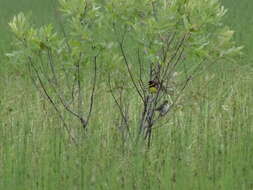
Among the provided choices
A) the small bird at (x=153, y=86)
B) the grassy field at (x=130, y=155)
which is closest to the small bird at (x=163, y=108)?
the grassy field at (x=130, y=155)

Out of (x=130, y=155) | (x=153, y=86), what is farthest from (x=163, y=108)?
(x=130, y=155)

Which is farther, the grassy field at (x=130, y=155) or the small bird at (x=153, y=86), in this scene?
the small bird at (x=153, y=86)

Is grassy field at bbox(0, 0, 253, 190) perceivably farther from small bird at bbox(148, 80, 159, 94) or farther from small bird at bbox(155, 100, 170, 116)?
small bird at bbox(148, 80, 159, 94)

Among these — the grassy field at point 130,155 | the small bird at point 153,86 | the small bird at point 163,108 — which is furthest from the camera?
the small bird at point 163,108

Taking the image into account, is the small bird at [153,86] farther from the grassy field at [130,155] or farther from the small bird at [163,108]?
the grassy field at [130,155]

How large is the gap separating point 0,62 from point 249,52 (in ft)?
15.3

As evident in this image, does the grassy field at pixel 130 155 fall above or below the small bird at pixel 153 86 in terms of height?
below

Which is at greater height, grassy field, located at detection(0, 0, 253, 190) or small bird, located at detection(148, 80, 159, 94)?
small bird, located at detection(148, 80, 159, 94)

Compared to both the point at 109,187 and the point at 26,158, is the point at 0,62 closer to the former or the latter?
the point at 26,158

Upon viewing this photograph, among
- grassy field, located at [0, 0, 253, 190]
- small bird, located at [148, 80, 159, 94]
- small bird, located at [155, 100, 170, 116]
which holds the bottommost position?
grassy field, located at [0, 0, 253, 190]

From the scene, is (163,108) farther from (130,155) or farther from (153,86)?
(130,155)

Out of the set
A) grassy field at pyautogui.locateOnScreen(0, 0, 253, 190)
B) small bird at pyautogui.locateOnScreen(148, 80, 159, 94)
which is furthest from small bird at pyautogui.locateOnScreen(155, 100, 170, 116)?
small bird at pyautogui.locateOnScreen(148, 80, 159, 94)

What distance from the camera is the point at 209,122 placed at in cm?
605

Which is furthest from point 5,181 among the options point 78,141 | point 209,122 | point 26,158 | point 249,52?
point 249,52
